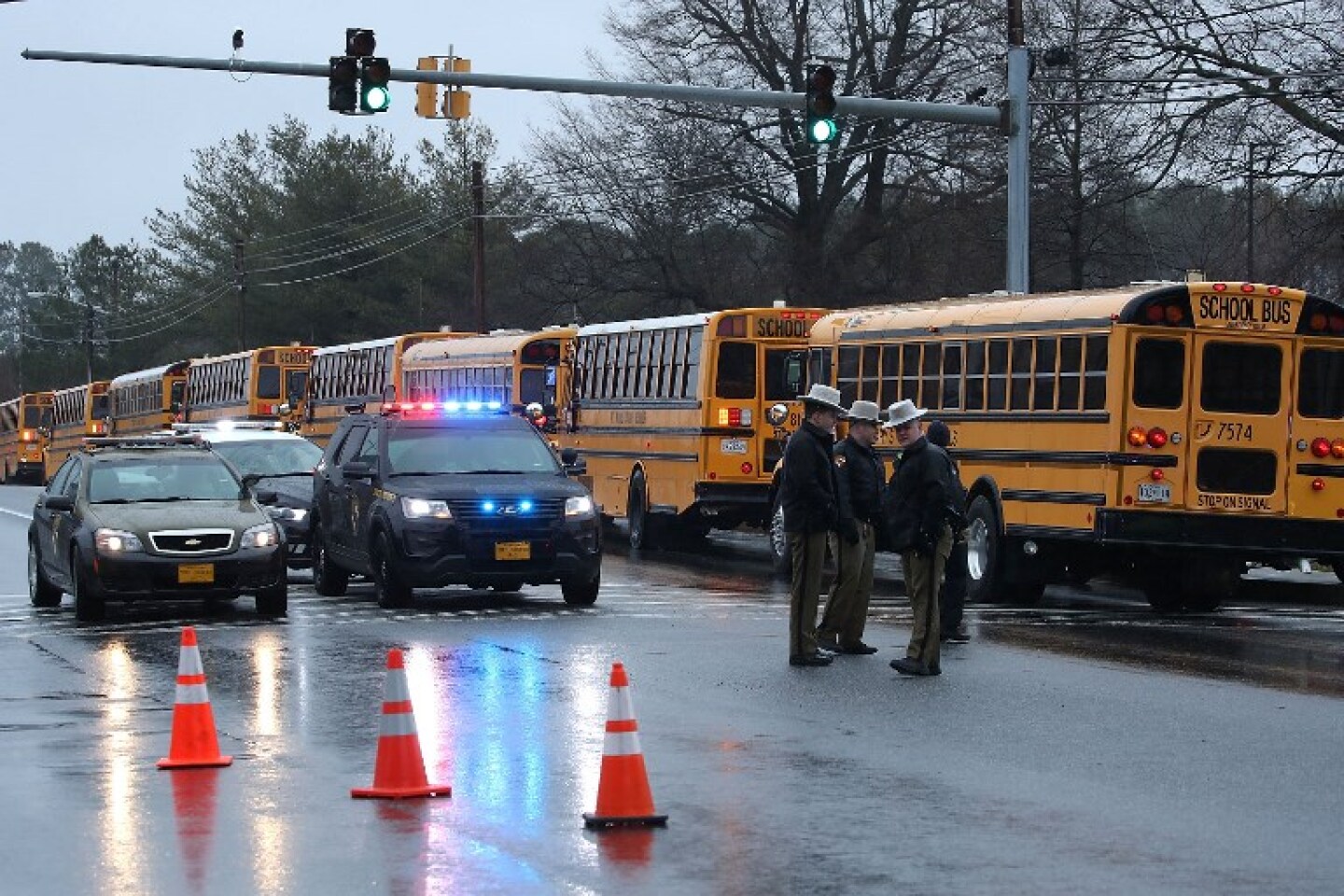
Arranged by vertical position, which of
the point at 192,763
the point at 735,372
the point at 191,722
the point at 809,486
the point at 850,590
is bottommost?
the point at 192,763

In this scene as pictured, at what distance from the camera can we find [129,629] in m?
20.4

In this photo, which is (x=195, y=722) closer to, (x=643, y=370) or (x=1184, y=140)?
(x=643, y=370)

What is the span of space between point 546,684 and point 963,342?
9.79 m

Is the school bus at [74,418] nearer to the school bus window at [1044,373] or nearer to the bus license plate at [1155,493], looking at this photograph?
the school bus window at [1044,373]

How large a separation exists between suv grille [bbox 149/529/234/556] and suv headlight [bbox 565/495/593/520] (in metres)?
2.92

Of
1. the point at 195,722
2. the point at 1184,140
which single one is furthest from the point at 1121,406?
the point at 1184,140

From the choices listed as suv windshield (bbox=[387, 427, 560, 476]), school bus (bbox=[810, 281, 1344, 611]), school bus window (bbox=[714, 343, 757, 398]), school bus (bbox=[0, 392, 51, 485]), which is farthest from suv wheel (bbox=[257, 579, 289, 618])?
school bus (bbox=[0, 392, 51, 485])

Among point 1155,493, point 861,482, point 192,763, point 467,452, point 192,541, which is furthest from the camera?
point 467,452

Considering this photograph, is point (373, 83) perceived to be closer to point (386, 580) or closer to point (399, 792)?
point (386, 580)

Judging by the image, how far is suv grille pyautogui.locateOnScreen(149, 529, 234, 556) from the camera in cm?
2083

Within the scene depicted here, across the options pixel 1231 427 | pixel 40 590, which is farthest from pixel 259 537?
pixel 1231 427

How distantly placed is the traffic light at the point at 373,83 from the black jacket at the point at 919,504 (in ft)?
37.6

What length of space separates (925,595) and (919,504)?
0.60 m

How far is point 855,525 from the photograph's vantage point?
1731cm
